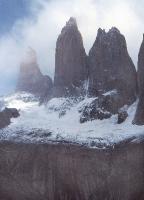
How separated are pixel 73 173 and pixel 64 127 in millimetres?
16655

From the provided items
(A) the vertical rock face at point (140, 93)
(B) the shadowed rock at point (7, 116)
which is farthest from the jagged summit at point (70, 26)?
(A) the vertical rock face at point (140, 93)

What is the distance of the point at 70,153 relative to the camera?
91125mm

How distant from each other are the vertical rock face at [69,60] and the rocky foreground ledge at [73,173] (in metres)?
36.9

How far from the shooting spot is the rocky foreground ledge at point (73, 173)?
86.9 meters

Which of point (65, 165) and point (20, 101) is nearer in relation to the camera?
point (65, 165)

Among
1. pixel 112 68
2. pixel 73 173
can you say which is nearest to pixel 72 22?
pixel 112 68

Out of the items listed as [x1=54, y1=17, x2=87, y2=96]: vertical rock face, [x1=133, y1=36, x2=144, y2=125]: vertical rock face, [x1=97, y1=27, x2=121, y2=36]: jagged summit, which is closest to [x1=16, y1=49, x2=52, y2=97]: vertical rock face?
[x1=54, y1=17, x2=87, y2=96]: vertical rock face

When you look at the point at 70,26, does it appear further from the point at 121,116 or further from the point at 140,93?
the point at 121,116

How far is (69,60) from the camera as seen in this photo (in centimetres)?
13212

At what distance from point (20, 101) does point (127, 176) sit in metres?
66.2

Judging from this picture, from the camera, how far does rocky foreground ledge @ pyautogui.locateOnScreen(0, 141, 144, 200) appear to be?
86.9 metres

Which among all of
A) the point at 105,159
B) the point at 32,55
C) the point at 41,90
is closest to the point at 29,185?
the point at 105,159

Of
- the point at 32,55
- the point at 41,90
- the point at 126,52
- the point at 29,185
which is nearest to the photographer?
the point at 29,185

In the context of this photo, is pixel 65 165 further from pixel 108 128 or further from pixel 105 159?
pixel 108 128
